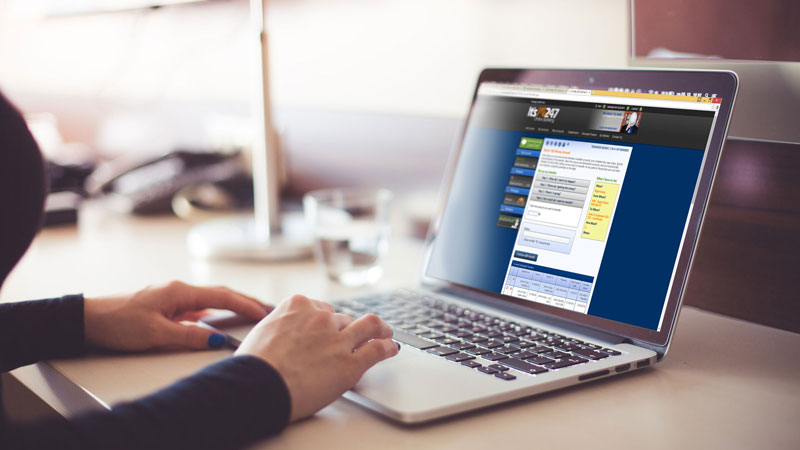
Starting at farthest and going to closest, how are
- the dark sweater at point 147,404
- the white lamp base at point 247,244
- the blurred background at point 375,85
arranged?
the white lamp base at point 247,244, the blurred background at point 375,85, the dark sweater at point 147,404

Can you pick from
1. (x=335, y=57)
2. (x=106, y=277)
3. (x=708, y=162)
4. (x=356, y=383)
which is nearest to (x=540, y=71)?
(x=708, y=162)

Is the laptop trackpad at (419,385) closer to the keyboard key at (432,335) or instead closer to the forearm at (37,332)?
the keyboard key at (432,335)

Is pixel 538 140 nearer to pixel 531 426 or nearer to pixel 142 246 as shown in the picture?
pixel 531 426

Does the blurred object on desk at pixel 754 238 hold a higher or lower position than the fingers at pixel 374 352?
higher

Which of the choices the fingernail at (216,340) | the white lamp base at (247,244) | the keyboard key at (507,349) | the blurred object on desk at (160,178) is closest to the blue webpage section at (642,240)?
the keyboard key at (507,349)

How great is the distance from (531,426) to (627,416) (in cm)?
9

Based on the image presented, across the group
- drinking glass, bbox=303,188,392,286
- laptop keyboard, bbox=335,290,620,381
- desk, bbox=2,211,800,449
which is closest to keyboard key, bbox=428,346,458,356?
laptop keyboard, bbox=335,290,620,381

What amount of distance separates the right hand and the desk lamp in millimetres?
514

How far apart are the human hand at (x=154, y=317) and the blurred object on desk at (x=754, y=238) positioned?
56 cm

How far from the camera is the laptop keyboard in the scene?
2.20 feet

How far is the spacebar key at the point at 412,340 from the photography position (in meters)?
0.73

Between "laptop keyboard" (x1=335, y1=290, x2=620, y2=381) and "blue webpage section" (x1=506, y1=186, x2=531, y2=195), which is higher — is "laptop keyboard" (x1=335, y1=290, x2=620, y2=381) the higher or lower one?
the lower one

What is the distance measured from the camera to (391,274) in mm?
1127

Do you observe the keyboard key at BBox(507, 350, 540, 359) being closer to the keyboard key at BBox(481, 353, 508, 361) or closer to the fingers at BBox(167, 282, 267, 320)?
the keyboard key at BBox(481, 353, 508, 361)
